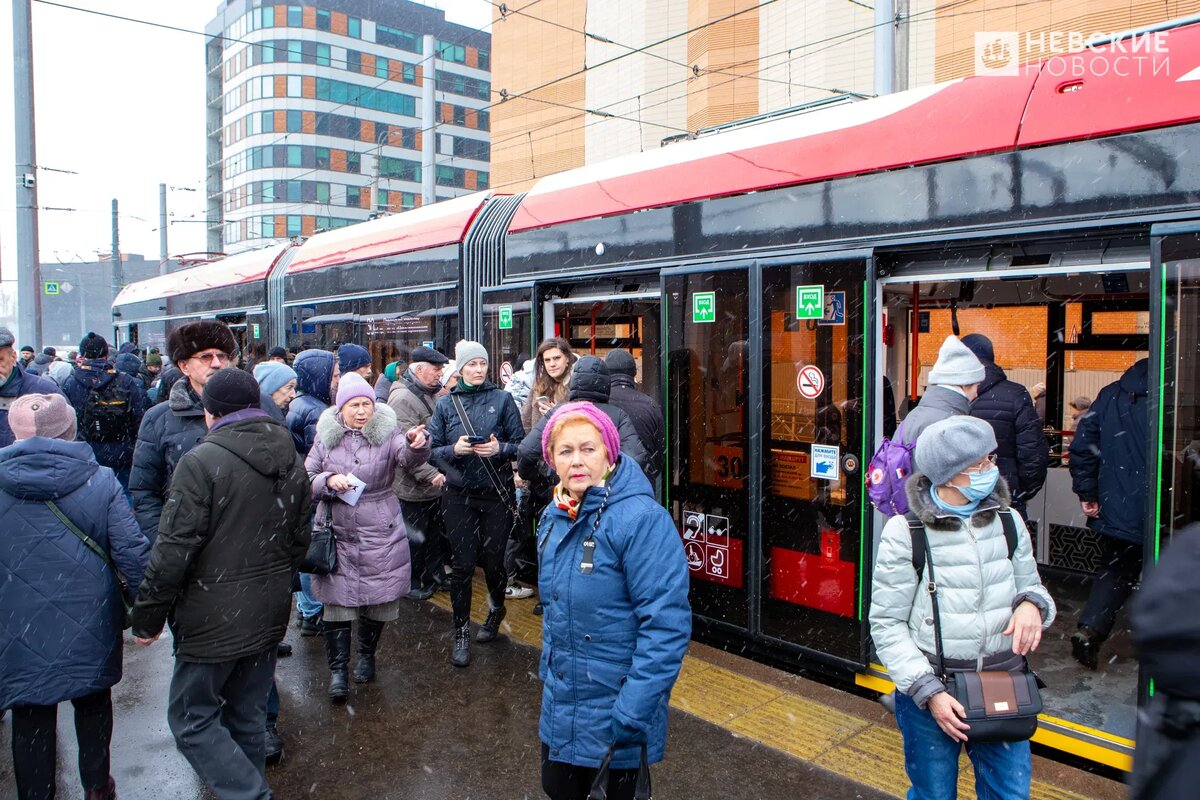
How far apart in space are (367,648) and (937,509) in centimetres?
328

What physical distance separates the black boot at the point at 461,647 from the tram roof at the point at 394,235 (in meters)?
3.72

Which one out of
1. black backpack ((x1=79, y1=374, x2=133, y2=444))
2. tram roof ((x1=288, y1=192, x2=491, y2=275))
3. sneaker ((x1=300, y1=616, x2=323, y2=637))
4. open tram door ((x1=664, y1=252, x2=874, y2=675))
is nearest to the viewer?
open tram door ((x1=664, y1=252, x2=874, y2=675))

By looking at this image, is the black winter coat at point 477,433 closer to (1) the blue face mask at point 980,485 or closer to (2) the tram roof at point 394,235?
(2) the tram roof at point 394,235

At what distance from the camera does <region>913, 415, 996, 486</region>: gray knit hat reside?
2.58m

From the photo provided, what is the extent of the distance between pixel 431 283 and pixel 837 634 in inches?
199

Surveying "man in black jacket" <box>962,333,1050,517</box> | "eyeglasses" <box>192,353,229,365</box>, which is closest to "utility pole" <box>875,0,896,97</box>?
"man in black jacket" <box>962,333,1050,517</box>

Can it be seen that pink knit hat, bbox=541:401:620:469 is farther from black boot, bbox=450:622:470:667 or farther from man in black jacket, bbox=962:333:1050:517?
man in black jacket, bbox=962:333:1050:517

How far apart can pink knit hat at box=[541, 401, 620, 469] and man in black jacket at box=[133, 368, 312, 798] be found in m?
1.15

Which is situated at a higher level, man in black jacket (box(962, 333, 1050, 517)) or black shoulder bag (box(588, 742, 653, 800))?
man in black jacket (box(962, 333, 1050, 517))

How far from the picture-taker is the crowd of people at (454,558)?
2.52m

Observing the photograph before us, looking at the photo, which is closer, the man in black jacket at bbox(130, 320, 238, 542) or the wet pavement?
the wet pavement

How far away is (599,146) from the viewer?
26.2 metres

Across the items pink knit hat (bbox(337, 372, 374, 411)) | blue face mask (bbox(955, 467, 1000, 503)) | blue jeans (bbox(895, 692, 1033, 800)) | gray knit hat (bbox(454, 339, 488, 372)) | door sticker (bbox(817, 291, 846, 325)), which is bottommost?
blue jeans (bbox(895, 692, 1033, 800))

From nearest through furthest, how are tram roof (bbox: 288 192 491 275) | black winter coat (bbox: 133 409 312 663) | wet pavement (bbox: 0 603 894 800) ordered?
black winter coat (bbox: 133 409 312 663) → wet pavement (bbox: 0 603 894 800) → tram roof (bbox: 288 192 491 275)
